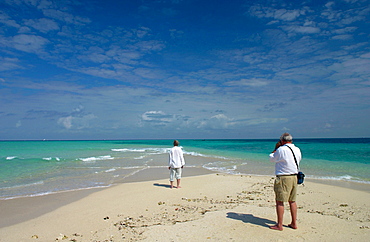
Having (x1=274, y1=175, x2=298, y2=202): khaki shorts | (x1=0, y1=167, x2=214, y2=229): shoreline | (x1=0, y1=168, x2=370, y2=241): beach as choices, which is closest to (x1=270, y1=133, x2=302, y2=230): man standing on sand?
(x1=274, y1=175, x2=298, y2=202): khaki shorts

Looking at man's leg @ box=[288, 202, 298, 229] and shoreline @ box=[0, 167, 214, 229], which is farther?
shoreline @ box=[0, 167, 214, 229]

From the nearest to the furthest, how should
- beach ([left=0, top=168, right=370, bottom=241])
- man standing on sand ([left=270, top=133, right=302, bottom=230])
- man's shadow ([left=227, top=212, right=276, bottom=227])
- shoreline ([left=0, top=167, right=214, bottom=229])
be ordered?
1. man standing on sand ([left=270, top=133, right=302, bottom=230])
2. beach ([left=0, top=168, right=370, bottom=241])
3. man's shadow ([left=227, top=212, right=276, bottom=227])
4. shoreline ([left=0, top=167, right=214, bottom=229])

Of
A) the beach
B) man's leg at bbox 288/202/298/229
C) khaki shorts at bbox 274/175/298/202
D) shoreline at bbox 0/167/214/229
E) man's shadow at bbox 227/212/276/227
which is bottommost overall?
shoreline at bbox 0/167/214/229

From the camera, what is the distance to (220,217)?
18.9 feet

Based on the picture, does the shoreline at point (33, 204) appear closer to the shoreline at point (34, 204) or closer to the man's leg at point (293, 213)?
the shoreline at point (34, 204)

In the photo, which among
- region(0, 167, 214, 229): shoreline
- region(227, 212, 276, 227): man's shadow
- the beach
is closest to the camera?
the beach

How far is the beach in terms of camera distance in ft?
15.8

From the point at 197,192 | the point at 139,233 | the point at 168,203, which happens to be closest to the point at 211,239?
the point at 139,233

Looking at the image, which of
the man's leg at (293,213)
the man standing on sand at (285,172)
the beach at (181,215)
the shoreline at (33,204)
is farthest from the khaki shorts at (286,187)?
the shoreline at (33,204)

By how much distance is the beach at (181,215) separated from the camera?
481cm

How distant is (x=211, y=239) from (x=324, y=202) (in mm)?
5124

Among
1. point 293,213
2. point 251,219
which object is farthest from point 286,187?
point 251,219

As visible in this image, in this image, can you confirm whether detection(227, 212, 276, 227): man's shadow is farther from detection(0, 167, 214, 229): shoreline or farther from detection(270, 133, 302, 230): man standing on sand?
detection(0, 167, 214, 229): shoreline

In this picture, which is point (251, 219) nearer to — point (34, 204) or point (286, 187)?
point (286, 187)
